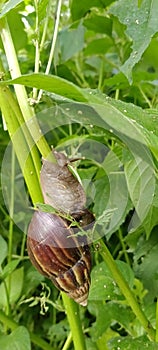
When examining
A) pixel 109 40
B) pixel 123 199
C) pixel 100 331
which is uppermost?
pixel 109 40

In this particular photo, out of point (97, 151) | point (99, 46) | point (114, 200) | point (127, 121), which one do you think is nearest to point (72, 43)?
point (99, 46)

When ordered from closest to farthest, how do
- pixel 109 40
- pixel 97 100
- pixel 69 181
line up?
pixel 97 100, pixel 69 181, pixel 109 40

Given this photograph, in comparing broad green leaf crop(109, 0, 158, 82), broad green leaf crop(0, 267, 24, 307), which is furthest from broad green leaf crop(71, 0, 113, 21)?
broad green leaf crop(0, 267, 24, 307)

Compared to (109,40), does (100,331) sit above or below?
below

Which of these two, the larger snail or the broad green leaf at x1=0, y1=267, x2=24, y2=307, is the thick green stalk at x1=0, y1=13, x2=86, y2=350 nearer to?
the larger snail

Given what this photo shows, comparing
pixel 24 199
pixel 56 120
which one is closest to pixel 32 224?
pixel 56 120

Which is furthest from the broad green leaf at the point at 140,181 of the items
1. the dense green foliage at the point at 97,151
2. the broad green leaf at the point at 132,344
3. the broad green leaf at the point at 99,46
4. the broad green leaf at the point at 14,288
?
the broad green leaf at the point at 99,46

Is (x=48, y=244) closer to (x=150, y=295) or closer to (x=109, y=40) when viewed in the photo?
(x=150, y=295)
